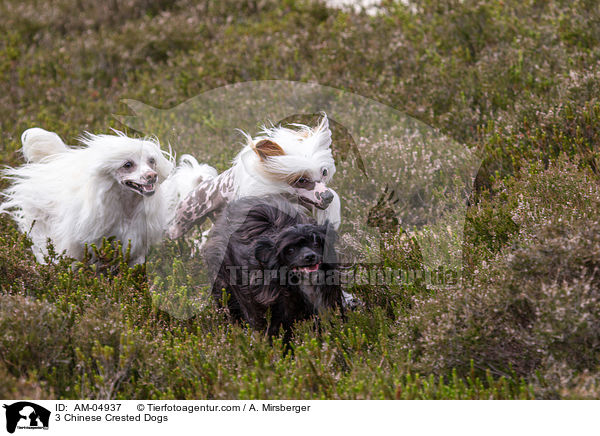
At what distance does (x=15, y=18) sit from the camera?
11.6 metres

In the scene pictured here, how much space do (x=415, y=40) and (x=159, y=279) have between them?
529 cm

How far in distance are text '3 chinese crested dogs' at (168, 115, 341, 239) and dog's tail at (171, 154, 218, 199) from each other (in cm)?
62

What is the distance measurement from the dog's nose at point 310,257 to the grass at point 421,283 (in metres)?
0.54

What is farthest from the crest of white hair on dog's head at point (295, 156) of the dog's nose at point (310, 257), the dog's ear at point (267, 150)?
the dog's nose at point (310, 257)

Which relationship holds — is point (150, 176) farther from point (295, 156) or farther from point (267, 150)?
point (295, 156)

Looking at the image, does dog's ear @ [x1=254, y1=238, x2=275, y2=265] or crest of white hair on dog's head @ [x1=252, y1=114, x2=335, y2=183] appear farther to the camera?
crest of white hair on dog's head @ [x1=252, y1=114, x2=335, y2=183]

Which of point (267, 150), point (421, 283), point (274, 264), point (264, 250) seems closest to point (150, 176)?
point (267, 150)

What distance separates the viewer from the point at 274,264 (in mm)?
4020

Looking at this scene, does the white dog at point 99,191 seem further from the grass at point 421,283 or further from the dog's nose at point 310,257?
the dog's nose at point 310,257

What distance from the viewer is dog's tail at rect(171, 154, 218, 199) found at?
17.6 ft

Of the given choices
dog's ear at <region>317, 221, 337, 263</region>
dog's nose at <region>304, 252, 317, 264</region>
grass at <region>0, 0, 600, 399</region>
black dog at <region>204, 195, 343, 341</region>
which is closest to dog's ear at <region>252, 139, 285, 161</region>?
black dog at <region>204, 195, 343, 341</region>

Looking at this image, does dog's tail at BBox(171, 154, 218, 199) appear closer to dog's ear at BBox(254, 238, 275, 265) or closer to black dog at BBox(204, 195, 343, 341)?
black dog at BBox(204, 195, 343, 341)

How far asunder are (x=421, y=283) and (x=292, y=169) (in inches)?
50.0
